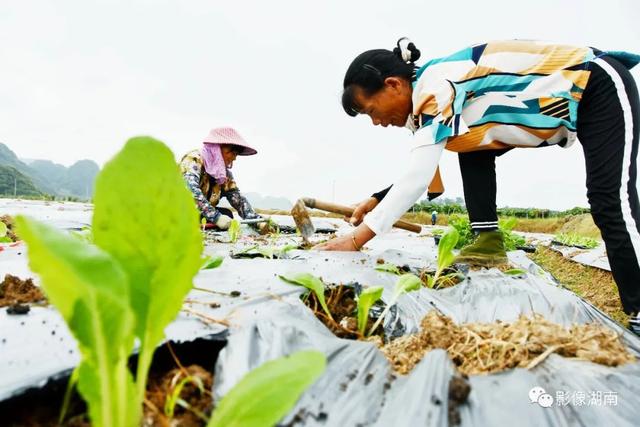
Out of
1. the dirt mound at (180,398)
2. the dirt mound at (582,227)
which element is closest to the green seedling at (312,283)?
the dirt mound at (180,398)

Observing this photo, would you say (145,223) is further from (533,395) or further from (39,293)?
(39,293)

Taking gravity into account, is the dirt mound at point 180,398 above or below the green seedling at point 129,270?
below

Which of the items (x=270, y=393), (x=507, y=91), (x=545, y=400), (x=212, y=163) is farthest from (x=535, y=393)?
(x=212, y=163)

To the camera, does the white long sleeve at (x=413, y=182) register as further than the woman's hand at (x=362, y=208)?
No

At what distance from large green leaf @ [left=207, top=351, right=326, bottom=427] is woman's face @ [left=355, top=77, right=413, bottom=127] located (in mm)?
1743

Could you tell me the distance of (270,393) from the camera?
0.46 m

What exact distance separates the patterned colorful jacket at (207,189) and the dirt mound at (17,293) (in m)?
2.11

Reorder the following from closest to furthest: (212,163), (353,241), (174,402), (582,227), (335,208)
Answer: (174,402) < (353,241) < (335,208) < (212,163) < (582,227)

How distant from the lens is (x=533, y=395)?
0.61m

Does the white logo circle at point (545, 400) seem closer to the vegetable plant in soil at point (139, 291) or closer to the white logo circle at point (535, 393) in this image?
the white logo circle at point (535, 393)

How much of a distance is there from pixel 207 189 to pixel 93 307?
370 cm

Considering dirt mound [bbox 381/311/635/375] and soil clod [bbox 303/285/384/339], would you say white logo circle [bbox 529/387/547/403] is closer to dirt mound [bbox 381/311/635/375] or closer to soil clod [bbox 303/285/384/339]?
dirt mound [bbox 381/311/635/375]

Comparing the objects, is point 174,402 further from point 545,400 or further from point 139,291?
point 545,400

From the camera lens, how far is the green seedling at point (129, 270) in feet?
1.39
